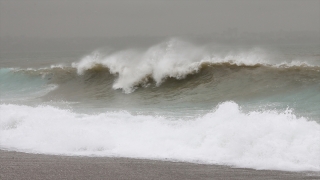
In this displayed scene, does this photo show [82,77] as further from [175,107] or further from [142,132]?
[142,132]

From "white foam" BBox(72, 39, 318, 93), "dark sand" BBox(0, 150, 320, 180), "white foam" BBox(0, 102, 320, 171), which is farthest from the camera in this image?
"white foam" BBox(72, 39, 318, 93)

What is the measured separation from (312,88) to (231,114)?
5178mm

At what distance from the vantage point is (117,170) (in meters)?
6.38

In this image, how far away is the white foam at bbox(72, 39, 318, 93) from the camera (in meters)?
16.9

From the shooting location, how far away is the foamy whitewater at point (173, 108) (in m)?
7.45

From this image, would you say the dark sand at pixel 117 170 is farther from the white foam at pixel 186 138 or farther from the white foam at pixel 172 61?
the white foam at pixel 172 61

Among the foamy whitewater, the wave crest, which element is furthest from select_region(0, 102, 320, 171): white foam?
the wave crest

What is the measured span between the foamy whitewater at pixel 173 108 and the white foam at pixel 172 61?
0.15 feet

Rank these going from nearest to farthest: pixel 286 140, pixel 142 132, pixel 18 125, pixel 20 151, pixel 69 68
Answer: pixel 286 140 < pixel 20 151 < pixel 142 132 < pixel 18 125 < pixel 69 68

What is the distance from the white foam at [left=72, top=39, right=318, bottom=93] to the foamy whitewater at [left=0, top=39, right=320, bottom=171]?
45mm

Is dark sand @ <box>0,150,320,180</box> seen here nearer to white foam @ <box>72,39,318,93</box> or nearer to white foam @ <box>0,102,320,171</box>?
white foam @ <box>0,102,320,171</box>

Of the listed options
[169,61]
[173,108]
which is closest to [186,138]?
[173,108]

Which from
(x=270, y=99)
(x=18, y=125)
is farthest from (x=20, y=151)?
(x=270, y=99)

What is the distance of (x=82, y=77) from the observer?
20.6 m
